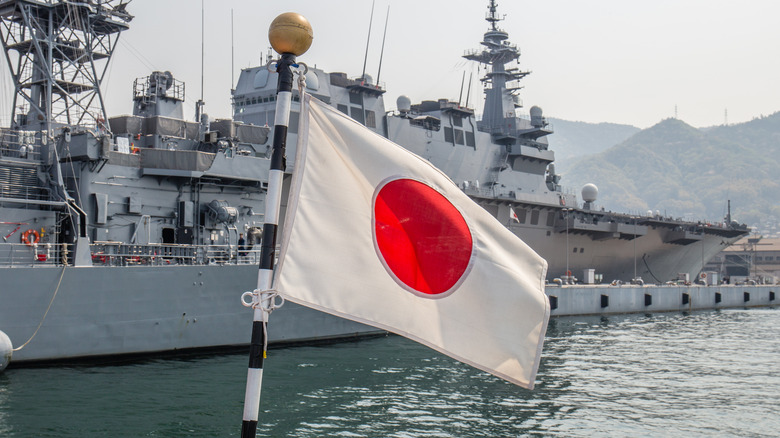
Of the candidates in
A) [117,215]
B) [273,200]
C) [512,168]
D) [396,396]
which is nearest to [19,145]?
[117,215]

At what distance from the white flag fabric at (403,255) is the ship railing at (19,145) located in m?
17.6

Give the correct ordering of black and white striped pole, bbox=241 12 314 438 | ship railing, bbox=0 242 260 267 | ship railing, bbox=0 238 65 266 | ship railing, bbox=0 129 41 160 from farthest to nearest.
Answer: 1. ship railing, bbox=0 129 41 160
2. ship railing, bbox=0 242 260 267
3. ship railing, bbox=0 238 65 266
4. black and white striped pole, bbox=241 12 314 438

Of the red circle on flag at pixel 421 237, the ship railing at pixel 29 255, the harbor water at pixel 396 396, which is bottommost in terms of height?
the harbor water at pixel 396 396

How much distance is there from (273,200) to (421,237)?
3.22ft

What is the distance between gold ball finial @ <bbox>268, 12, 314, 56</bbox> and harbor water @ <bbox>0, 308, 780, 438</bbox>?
313 inches

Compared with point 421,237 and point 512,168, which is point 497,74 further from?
point 421,237

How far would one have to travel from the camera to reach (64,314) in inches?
661

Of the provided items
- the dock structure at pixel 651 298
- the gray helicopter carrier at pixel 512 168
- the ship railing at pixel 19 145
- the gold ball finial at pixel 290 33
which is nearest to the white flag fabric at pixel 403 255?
the gold ball finial at pixel 290 33

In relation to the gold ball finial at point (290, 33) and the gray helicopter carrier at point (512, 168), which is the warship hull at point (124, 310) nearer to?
the gray helicopter carrier at point (512, 168)

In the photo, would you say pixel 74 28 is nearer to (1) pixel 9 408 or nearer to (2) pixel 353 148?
(1) pixel 9 408

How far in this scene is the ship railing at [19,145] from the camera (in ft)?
64.7

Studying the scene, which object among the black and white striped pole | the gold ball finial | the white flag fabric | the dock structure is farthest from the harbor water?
the dock structure

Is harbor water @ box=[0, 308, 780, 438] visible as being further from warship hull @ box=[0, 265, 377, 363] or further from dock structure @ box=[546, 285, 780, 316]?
dock structure @ box=[546, 285, 780, 316]

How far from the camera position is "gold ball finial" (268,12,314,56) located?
442 cm
